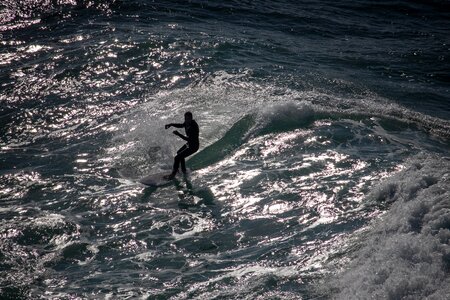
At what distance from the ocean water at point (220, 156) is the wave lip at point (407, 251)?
34mm

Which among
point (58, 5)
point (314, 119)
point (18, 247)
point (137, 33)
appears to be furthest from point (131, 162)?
point (58, 5)

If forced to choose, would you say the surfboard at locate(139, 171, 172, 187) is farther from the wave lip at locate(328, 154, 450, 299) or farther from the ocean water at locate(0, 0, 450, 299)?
the wave lip at locate(328, 154, 450, 299)

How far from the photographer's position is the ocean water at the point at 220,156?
959 cm

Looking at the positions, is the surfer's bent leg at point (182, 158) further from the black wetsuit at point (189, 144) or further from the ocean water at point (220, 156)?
the ocean water at point (220, 156)

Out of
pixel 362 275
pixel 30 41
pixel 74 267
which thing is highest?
pixel 30 41

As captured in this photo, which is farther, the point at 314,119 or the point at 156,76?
the point at 156,76

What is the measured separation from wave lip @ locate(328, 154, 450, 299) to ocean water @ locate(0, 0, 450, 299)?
34 millimetres

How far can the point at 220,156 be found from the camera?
14.6 meters

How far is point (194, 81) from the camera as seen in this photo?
760 inches

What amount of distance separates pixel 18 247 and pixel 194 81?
10.2m

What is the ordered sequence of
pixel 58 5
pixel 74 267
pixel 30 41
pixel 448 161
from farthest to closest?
pixel 58 5 < pixel 30 41 < pixel 448 161 < pixel 74 267

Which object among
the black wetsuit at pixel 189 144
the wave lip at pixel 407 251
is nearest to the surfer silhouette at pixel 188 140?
the black wetsuit at pixel 189 144

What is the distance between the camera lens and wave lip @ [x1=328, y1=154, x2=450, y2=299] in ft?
26.5

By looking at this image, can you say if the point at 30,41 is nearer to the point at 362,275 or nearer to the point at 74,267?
the point at 74,267
